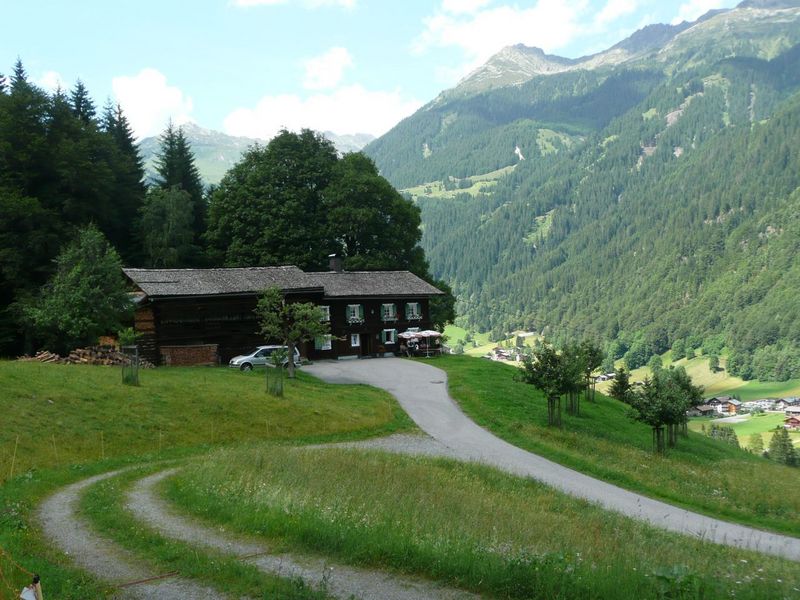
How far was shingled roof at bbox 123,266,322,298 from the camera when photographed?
54719mm

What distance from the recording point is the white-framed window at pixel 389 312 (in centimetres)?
6969

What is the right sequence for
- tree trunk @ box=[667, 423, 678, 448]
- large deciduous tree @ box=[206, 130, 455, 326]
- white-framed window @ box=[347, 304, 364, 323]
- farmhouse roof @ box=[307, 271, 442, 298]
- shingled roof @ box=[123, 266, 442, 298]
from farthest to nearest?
large deciduous tree @ box=[206, 130, 455, 326], white-framed window @ box=[347, 304, 364, 323], farmhouse roof @ box=[307, 271, 442, 298], shingled roof @ box=[123, 266, 442, 298], tree trunk @ box=[667, 423, 678, 448]

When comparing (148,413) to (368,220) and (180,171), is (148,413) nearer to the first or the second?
(368,220)

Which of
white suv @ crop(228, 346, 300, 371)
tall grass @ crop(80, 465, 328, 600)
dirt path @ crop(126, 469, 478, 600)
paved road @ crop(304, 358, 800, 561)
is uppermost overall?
white suv @ crop(228, 346, 300, 371)

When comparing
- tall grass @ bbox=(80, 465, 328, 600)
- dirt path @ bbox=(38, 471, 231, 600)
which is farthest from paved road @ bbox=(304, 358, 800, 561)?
dirt path @ bbox=(38, 471, 231, 600)

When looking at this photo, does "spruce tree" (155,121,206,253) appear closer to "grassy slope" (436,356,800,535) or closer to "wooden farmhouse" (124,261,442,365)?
"wooden farmhouse" (124,261,442,365)

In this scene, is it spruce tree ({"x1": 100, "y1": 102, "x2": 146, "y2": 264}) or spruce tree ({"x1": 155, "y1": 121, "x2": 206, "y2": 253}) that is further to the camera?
spruce tree ({"x1": 155, "y1": 121, "x2": 206, "y2": 253})

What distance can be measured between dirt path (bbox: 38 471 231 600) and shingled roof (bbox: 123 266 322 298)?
3698 cm

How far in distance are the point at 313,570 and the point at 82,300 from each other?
39341 millimetres

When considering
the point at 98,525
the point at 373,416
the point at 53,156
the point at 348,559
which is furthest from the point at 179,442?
the point at 53,156

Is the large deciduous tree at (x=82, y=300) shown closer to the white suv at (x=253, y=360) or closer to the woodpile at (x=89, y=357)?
the woodpile at (x=89, y=357)

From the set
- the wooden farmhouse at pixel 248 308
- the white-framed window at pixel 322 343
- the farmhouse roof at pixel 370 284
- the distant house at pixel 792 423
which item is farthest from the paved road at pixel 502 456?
the distant house at pixel 792 423

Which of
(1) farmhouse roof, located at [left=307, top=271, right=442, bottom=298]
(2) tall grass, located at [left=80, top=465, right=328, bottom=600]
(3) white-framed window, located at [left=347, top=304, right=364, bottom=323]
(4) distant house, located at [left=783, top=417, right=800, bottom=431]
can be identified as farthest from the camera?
(4) distant house, located at [left=783, top=417, right=800, bottom=431]

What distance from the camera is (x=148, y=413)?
3238 cm
